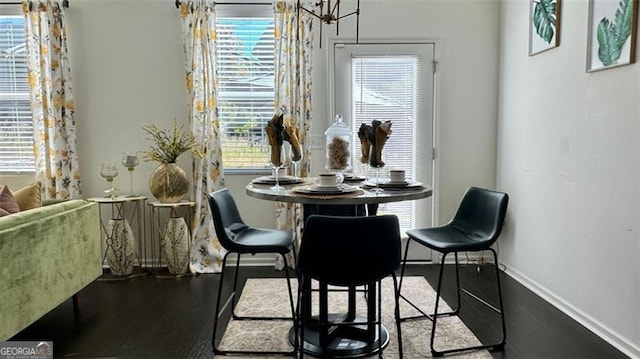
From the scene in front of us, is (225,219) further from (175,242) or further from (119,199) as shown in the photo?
(119,199)

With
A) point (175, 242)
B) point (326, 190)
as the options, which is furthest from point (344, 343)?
point (175, 242)

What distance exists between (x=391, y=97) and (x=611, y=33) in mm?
1827

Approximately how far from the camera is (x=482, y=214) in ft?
8.51

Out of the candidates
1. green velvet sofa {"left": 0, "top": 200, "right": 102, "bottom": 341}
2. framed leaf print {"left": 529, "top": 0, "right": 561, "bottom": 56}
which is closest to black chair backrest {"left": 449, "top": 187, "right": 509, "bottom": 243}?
framed leaf print {"left": 529, "top": 0, "right": 561, "bottom": 56}

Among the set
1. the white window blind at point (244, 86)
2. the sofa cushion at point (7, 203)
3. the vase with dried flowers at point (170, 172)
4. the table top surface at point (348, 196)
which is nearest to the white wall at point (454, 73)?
the white window blind at point (244, 86)

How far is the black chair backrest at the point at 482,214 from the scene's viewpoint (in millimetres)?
2412

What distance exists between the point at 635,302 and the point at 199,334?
2396 millimetres

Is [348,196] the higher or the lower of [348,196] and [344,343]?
the higher

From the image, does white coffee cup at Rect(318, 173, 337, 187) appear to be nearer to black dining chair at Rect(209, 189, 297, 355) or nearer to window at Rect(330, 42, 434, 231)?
black dining chair at Rect(209, 189, 297, 355)

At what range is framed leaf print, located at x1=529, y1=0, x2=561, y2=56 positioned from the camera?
3025 millimetres

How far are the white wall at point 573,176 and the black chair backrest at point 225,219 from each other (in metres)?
2.09

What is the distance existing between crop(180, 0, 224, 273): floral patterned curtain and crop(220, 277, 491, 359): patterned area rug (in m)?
0.68

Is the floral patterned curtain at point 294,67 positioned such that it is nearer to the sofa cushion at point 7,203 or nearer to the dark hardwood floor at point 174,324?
the dark hardwood floor at point 174,324

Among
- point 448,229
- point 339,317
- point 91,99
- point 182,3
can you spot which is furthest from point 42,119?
point 448,229
